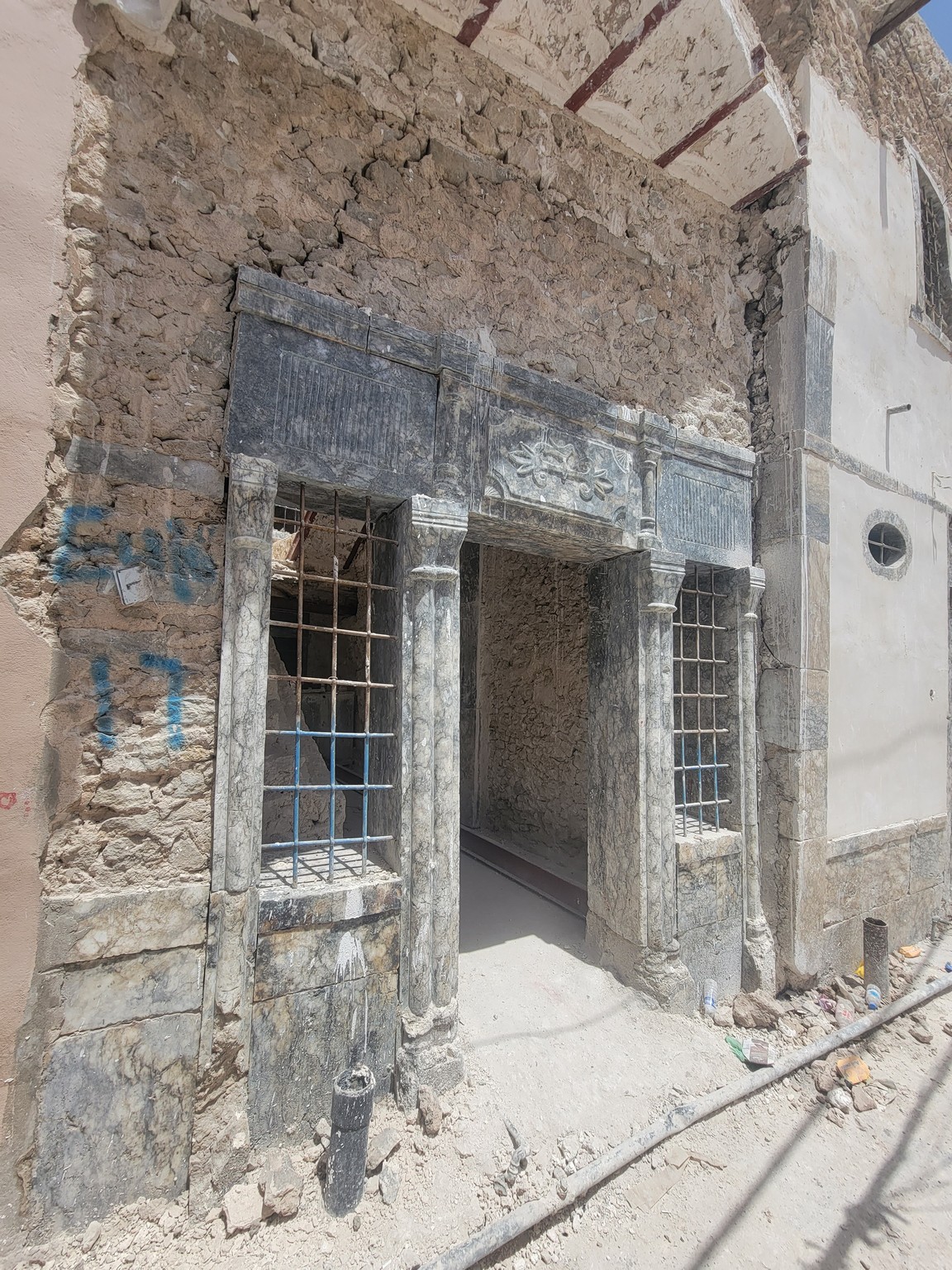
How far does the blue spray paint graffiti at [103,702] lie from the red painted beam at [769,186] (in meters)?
5.17

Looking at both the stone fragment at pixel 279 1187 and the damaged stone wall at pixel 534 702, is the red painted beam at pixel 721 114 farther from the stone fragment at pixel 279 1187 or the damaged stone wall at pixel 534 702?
the stone fragment at pixel 279 1187

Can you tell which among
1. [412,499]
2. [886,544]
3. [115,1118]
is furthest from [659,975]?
[886,544]

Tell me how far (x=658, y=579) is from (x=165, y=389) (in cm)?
284

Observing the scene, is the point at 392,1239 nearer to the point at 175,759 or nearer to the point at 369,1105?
the point at 369,1105

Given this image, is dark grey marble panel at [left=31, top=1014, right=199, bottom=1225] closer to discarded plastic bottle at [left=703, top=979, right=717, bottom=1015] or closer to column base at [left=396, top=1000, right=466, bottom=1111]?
column base at [left=396, top=1000, right=466, bottom=1111]

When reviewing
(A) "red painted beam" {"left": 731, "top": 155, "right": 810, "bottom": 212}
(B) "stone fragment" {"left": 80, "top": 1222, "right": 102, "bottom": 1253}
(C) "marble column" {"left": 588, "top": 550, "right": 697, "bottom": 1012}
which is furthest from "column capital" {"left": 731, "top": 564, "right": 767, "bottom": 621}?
(B) "stone fragment" {"left": 80, "top": 1222, "right": 102, "bottom": 1253}

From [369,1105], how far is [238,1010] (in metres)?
0.62

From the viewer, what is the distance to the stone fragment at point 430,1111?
8.17 ft

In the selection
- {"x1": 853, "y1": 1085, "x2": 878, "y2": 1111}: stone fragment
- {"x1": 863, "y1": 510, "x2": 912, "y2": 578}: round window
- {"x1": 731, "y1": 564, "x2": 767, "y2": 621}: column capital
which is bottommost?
{"x1": 853, "y1": 1085, "x2": 878, "y2": 1111}: stone fragment

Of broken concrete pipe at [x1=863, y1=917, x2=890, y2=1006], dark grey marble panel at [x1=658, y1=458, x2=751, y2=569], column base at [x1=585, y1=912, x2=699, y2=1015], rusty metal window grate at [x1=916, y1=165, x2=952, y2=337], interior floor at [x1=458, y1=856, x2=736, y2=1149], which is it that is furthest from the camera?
rusty metal window grate at [x1=916, y1=165, x2=952, y2=337]

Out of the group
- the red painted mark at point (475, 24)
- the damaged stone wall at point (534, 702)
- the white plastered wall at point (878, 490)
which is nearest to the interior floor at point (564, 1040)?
the damaged stone wall at point (534, 702)

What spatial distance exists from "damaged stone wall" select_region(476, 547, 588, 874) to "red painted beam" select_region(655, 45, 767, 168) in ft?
10.1

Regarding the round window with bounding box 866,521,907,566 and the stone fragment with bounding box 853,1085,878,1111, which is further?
the round window with bounding box 866,521,907,566

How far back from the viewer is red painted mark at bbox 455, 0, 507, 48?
114 inches
